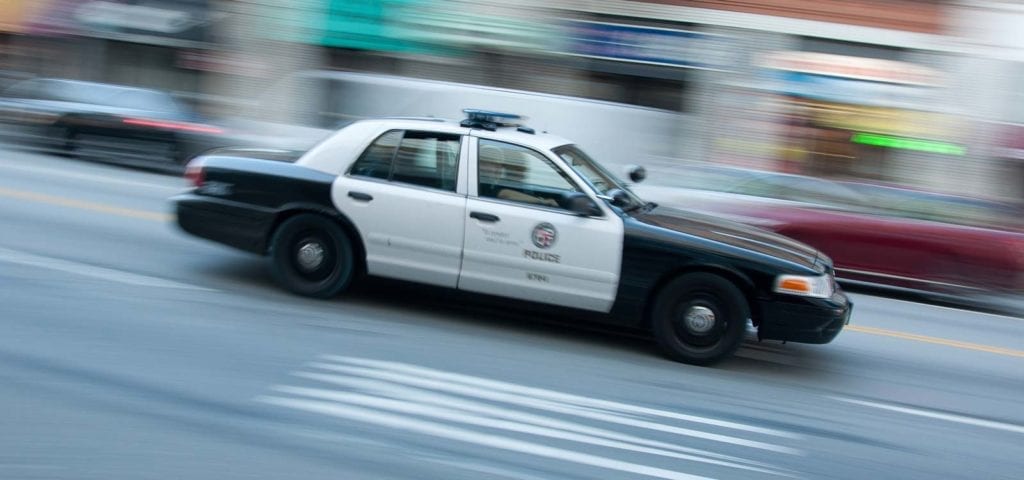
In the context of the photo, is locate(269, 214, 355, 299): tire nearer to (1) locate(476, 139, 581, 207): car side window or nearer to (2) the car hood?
(1) locate(476, 139, 581, 207): car side window

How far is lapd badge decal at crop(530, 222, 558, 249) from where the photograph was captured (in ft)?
23.5

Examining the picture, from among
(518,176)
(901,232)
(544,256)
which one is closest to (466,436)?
(544,256)

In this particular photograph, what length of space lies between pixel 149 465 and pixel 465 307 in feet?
12.4

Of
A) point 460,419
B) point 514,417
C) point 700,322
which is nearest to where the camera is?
point 460,419

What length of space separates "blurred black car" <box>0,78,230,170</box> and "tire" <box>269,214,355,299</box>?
846cm

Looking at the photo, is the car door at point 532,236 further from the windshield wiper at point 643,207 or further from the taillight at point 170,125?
the taillight at point 170,125

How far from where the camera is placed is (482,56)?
810 inches

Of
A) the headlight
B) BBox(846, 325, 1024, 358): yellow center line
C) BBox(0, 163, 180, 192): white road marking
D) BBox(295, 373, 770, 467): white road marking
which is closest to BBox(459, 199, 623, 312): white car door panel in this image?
the headlight

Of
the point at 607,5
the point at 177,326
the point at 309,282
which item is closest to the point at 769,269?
the point at 309,282

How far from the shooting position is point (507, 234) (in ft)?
23.7

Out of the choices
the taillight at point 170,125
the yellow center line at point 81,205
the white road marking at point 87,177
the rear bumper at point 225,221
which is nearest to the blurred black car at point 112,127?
the taillight at point 170,125

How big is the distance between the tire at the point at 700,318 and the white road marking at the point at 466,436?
2069 millimetres

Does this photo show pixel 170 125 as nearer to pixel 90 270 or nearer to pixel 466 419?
pixel 90 270

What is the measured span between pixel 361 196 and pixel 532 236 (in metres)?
1.34
